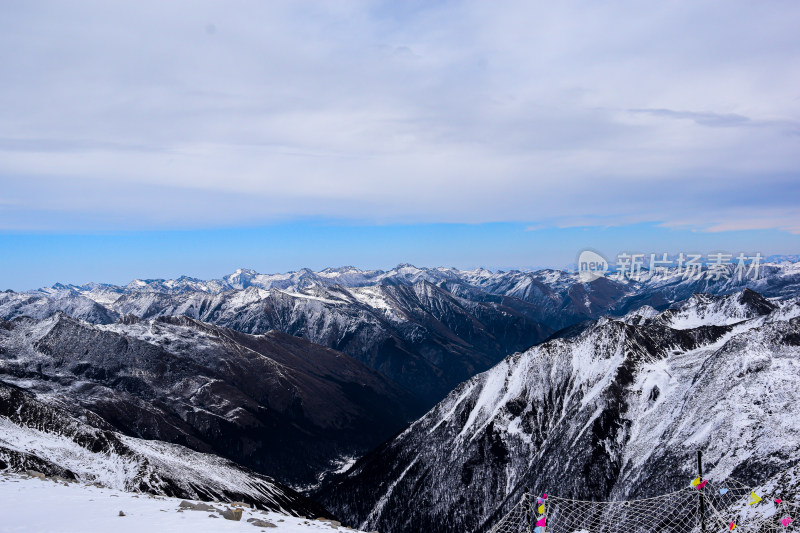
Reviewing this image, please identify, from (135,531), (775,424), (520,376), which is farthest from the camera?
(520,376)

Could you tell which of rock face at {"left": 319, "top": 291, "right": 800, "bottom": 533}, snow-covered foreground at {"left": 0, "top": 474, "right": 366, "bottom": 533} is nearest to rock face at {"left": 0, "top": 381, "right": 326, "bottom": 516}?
rock face at {"left": 319, "top": 291, "right": 800, "bottom": 533}

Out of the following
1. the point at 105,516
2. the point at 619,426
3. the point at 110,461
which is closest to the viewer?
the point at 105,516

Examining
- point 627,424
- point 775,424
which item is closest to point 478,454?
point 627,424

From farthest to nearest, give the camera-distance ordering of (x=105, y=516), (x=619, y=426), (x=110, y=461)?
(x=619, y=426) < (x=110, y=461) < (x=105, y=516)

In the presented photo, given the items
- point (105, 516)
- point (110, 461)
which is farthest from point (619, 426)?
point (105, 516)

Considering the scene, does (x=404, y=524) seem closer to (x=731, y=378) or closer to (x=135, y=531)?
(x=731, y=378)

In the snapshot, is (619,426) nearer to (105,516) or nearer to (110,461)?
(110,461)
